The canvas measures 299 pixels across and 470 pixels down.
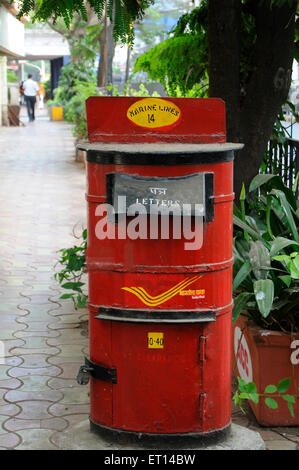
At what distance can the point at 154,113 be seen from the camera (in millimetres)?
3588

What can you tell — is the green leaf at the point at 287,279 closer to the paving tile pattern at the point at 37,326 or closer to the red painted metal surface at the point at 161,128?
the red painted metal surface at the point at 161,128

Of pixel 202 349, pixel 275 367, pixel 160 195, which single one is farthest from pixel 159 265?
pixel 275 367

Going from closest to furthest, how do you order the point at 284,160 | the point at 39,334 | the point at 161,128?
the point at 161,128 < the point at 39,334 < the point at 284,160

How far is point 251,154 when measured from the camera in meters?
5.15

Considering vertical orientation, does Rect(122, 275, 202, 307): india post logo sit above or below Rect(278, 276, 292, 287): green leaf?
above

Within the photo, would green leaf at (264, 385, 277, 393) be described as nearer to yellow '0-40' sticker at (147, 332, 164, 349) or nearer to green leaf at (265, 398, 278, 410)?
green leaf at (265, 398, 278, 410)

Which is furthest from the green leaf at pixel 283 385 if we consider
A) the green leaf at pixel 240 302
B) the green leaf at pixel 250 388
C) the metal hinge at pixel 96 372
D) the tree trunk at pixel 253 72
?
the tree trunk at pixel 253 72

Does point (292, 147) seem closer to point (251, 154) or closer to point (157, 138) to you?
point (251, 154)

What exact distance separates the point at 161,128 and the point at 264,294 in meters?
1.00

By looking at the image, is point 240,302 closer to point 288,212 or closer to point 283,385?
point 283,385

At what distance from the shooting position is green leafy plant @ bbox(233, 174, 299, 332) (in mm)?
3977

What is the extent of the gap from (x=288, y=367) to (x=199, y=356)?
0.80 metres

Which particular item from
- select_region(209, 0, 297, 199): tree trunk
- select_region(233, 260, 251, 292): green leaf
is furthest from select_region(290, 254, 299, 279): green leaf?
select_region(209, 0, 297, 199): tree trunk

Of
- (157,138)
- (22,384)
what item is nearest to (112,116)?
(157,138)
